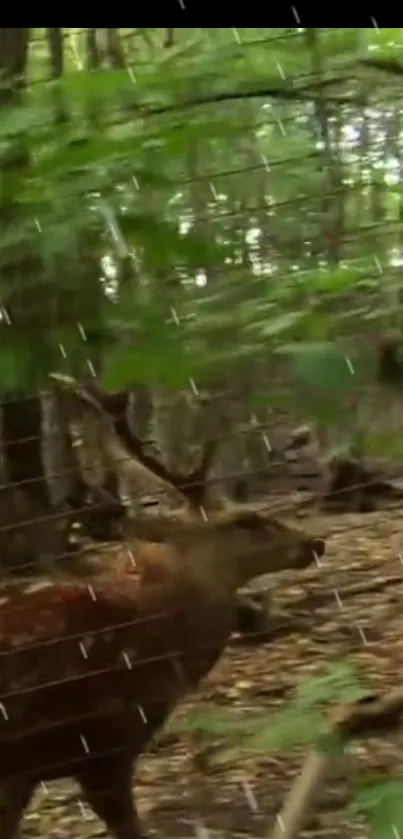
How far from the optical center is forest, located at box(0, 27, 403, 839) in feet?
2.69

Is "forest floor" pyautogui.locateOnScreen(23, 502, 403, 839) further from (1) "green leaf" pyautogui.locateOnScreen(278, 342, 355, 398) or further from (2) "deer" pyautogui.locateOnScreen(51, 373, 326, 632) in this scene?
(1) "green leaf" pyautogui.locateOnScreen(278, 342, 355, 398)

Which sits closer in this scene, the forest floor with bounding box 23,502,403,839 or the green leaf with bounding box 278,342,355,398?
the green leaf with bounding box 278,342,355,398

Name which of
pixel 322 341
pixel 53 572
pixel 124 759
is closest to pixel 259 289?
pixel 322 341

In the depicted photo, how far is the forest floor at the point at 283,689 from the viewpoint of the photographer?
86 cm

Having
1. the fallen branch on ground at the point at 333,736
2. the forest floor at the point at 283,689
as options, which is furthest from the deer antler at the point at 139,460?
the fallen branch on ground at the point at 333,736

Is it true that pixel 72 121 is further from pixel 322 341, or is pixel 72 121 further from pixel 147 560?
pixel 147 560

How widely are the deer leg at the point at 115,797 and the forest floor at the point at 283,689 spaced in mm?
11

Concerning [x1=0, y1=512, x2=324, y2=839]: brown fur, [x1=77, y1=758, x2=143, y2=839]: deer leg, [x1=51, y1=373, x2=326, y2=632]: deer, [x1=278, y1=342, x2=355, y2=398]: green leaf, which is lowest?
[x1=77, y1=758, x2=143, y2=839]: deer leg

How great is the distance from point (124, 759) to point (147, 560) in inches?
6.7

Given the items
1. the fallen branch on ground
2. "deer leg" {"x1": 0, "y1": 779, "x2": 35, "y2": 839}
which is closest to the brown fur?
"deer leg" {"x1": 0, "y1": 779, "x2": 35, "y2": 839}

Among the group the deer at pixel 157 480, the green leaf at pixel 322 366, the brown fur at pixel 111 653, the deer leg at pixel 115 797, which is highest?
the green leaf at pixel 322 366

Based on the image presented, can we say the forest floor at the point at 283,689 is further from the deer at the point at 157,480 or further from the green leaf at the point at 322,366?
the green leaf at the point at 322,366

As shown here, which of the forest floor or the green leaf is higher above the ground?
the green leaf
